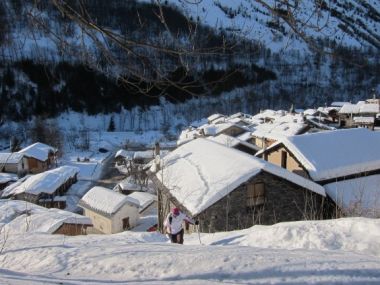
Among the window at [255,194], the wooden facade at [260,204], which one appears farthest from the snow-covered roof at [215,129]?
the window at [255,194]

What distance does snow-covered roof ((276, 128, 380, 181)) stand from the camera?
12.1m

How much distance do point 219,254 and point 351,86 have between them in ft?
255

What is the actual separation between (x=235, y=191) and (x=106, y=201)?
979 centimetres

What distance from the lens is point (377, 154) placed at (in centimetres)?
1327

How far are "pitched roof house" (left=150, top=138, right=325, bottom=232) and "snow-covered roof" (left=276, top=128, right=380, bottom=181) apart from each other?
1248mm

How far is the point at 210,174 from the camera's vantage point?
1070cm

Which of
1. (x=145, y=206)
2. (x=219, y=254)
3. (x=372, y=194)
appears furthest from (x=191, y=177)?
(x=145, y=206)

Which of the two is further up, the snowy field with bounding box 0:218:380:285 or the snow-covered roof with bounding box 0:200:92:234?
the snowy field with bounding box 0:218:380:285

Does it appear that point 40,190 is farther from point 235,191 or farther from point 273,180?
point 273,180

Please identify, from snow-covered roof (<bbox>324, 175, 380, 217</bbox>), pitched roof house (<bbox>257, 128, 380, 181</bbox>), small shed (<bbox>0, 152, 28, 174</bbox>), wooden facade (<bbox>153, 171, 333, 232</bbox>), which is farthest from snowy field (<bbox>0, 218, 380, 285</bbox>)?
small shed (<bbox>0, 152, 28, 174</bbox>)

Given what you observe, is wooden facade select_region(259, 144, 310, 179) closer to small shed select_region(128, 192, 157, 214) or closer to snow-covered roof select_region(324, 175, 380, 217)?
snow-covered roof select_region(324, 175, 380, 217)

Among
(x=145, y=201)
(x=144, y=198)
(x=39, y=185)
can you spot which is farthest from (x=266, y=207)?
(x=39, y=185)

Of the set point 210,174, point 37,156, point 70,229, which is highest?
point 210,174

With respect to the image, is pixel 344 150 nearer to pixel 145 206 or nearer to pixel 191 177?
pixel 191 177
